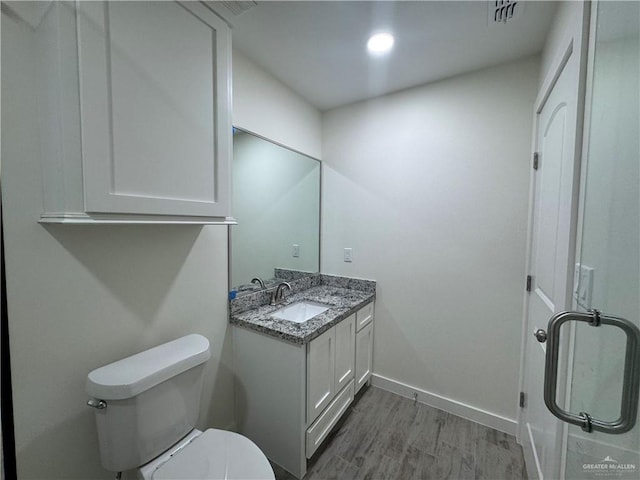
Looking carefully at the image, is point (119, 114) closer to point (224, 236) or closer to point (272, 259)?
point (224, 236)

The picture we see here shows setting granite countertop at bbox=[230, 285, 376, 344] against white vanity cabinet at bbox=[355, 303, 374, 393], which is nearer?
→ granite countertop at bbox=[230, 285, 376, 344]

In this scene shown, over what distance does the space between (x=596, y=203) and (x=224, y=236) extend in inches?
63.3

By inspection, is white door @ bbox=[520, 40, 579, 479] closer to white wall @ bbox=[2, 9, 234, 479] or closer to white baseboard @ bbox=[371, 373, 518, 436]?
white baseboard @ bbox=[371, 373, 518, 436]

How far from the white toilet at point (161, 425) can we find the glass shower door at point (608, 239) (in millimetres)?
1020

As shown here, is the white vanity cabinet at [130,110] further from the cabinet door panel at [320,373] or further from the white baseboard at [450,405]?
the white baseboard at [450,405]

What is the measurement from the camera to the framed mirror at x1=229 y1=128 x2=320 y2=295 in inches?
67.9

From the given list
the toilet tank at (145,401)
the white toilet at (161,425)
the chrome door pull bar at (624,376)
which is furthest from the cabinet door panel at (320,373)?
the chrome door pull bar at (624,376)

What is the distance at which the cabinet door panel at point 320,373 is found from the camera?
1414 mm

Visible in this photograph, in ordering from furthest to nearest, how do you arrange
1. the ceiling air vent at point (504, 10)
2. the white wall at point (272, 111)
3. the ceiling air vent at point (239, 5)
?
the white wall at point (272, 111) → the ceiling air vent at point (504, 10) → the ceiling air vent at point (239, 5)

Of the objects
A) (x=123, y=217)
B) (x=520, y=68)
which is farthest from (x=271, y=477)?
(x=520, y=68)

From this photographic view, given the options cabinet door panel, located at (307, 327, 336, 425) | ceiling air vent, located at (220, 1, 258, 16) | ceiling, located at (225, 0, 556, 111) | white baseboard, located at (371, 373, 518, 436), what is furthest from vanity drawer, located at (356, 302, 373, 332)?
ceiling air vent, located at (220, 1, 258, 16)

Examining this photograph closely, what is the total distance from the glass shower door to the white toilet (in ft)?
3.35

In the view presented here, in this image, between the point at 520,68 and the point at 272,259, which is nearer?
the point at 520,68

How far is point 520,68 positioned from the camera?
162 cm
